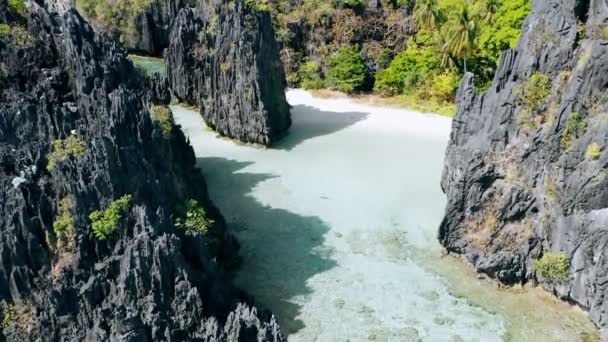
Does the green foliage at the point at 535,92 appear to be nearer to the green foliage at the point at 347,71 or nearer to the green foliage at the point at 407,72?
the green foliage at the point at 407,72

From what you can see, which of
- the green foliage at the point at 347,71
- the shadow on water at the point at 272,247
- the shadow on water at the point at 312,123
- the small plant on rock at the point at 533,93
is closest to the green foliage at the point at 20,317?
the shadow on water at the point at 272,247

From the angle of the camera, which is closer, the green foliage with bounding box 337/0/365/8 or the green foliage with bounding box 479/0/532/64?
the green foliage with bounding box 479/0/532/64

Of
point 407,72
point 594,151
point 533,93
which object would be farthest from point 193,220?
point 407,72

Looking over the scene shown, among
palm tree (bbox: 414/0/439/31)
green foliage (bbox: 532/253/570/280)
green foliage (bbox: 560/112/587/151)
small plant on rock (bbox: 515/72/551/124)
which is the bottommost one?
green foliage (bbox: 532/253/570/280)

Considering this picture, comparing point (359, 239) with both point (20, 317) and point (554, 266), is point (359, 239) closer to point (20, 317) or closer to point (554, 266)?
point (554, 266)

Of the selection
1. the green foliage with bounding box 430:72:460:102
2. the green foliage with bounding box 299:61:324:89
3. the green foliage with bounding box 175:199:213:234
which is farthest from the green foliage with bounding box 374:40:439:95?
the green foliage with bounding box 175:199:213:234

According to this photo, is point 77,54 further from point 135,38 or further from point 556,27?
point 135,38

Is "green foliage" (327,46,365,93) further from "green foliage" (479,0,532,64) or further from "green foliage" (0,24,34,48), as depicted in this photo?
"green foliage" (0,24,34,48)

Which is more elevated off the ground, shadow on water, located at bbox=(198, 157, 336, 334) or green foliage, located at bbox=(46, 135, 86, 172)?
green foliage, located at bbox=(46, 135, 86, 172)
